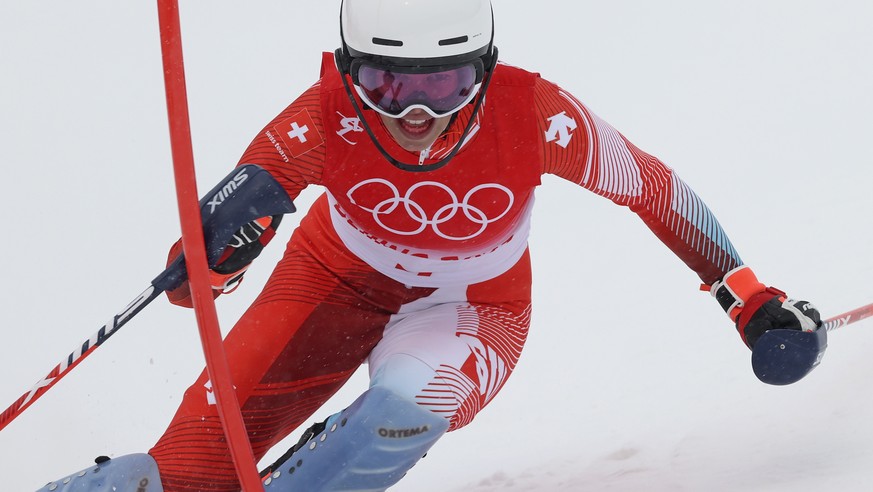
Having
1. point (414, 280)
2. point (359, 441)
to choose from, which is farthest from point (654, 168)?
point (359, 441)

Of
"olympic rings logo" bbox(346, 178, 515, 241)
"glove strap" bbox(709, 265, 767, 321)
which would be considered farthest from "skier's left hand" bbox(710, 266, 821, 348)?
"olympic rings logo" bbox(346, 178, 515, 241)

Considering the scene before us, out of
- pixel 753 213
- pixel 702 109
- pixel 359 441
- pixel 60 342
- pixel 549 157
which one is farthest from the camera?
pixel 702 109

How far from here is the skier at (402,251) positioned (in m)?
2.51

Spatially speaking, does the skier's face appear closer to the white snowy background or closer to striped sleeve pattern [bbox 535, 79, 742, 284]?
striped sleeve pattern [bbox 535, 79, 742, 284]

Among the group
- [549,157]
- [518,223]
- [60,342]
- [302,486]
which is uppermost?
[549,157]

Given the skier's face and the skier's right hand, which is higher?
the skier's face

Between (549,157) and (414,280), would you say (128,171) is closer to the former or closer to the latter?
(414,280)

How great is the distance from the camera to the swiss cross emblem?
8.81 feet

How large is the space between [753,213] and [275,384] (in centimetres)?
298

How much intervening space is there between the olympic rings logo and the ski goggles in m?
0.24

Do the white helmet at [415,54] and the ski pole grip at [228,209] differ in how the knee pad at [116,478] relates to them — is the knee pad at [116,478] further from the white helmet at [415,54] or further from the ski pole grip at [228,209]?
the white helmet at [415,54]

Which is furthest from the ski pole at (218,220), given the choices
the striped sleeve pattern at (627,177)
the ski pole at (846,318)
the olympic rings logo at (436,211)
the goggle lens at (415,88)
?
the ski pole at (846,318)

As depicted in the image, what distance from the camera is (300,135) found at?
2691 millimetres

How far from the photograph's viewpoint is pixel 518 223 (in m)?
3.00
